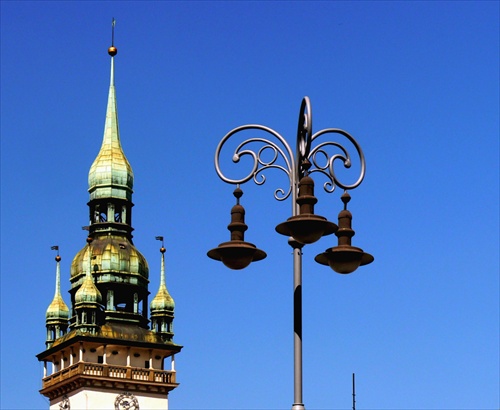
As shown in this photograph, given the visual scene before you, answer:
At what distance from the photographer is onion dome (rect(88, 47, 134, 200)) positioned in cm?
11244

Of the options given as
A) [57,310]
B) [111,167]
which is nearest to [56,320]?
[57,310]

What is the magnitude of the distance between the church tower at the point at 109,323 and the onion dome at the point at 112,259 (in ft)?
0.21

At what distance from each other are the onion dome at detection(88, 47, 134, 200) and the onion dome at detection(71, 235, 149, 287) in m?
3.12

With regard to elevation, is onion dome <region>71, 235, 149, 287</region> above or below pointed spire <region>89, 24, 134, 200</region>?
below

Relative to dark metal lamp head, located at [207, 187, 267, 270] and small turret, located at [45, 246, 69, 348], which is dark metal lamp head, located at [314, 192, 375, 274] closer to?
dark metal lamp head, located at [207, 187, 267, 270]

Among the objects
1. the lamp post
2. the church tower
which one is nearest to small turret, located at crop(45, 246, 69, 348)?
the church tower

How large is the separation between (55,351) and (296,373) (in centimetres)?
7942

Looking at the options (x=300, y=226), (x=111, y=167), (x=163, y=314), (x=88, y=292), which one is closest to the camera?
(x=300, y=226)

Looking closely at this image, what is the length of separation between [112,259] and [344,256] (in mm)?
77873

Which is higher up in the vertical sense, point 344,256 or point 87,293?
point 87,293

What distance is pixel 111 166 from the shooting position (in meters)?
114

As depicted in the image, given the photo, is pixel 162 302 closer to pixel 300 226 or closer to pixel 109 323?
pixel 109 323

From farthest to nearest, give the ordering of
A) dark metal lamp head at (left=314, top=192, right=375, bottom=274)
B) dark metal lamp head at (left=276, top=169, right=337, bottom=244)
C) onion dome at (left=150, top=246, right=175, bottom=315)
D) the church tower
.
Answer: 1. onion dome at (left=150, top=246, right=175, bottom=315)
2. the church tower
3. dark metal lamp head at (left=314, top=192, right=375, bottom=274)
4. dark metal lamp head at (left=276, top=169, right=337, bottom=244)

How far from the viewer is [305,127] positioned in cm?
3400
